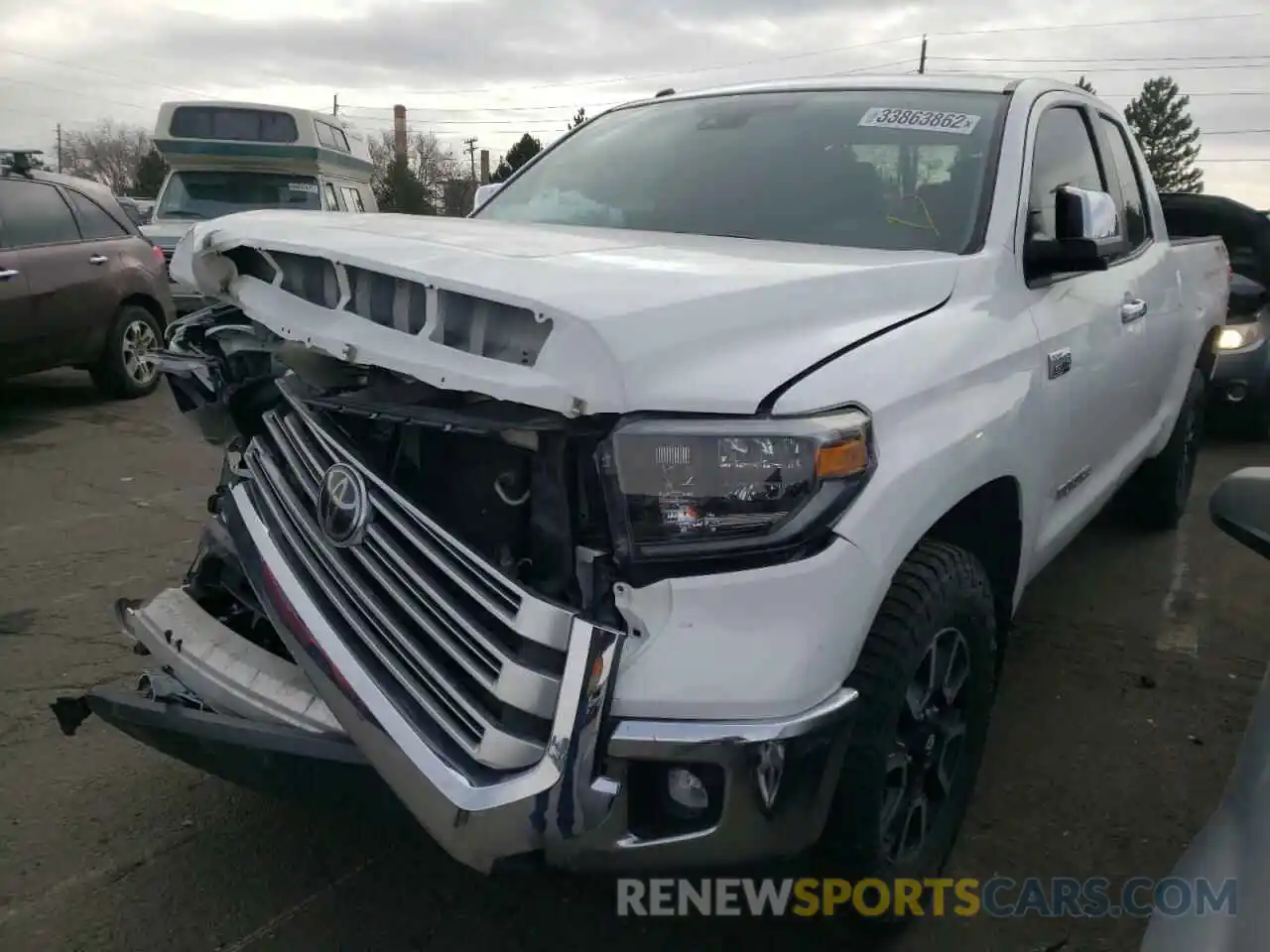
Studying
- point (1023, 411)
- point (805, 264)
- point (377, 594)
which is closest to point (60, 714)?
point (377, 594)

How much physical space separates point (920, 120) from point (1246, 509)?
5.43ft

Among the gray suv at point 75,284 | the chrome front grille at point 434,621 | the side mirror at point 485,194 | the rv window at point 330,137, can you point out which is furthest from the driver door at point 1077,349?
the rv window at point 330,137

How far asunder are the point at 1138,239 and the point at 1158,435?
0.81 m

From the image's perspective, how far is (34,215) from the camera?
7.39 meters

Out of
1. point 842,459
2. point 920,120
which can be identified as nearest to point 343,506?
point 842,459

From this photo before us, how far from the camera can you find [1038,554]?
9.77 feet

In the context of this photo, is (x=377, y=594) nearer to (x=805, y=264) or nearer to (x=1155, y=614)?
(x=805, y=264)

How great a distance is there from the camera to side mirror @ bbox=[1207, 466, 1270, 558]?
187 cm

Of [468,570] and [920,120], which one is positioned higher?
[920,120]

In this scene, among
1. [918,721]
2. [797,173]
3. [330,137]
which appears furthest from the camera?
[330,137]

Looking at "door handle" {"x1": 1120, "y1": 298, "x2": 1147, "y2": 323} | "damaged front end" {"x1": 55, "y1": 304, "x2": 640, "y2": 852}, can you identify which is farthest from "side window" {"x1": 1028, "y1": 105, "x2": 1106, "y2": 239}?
"damaged front end" {"x1": 55, "y1": 304, "x2": 640, "y2": 852}

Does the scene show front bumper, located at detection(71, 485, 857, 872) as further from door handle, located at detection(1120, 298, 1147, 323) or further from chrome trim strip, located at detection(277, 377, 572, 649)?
door handle, located at detection(1120, 298, 1147, 323)

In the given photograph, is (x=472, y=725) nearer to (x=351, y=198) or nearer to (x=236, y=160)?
(x=236, y=160)

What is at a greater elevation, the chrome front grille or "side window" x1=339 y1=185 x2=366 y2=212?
"side window" x1=339 y1=185 x2=366 y2=212
